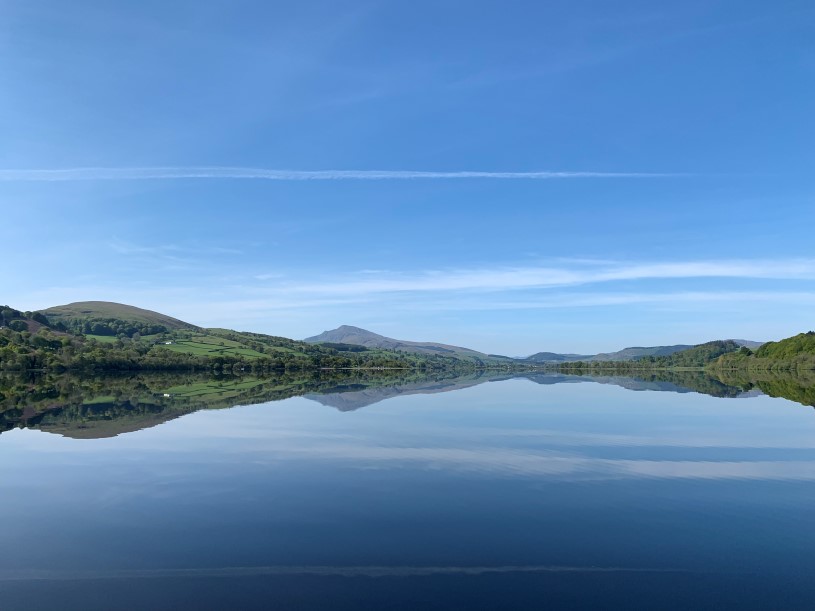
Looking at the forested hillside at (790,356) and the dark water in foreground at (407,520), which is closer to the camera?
the dark water in foreground at (407,520)

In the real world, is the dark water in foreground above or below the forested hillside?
below

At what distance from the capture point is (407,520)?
50.6 feet

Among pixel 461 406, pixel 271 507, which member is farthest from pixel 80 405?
pixel 271 507

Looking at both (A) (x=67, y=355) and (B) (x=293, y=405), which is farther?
(A) (x=67, y=355)

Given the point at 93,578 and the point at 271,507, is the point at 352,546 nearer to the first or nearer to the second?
the point at 271,507

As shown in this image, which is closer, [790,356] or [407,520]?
[407,520]

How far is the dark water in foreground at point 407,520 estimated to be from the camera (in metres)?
10.9

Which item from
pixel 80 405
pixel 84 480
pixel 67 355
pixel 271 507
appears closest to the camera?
pixel 271 507

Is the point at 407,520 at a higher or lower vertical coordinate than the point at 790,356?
lower

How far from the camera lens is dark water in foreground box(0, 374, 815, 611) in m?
10.9

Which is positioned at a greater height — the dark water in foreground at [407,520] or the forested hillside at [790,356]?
the forested hillside at [790,356]

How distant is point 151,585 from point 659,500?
603 inches

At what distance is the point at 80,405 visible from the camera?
5206 cm

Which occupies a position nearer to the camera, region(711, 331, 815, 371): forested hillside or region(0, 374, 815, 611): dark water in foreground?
region(0, 374, 815, 611): dark water in foreground
